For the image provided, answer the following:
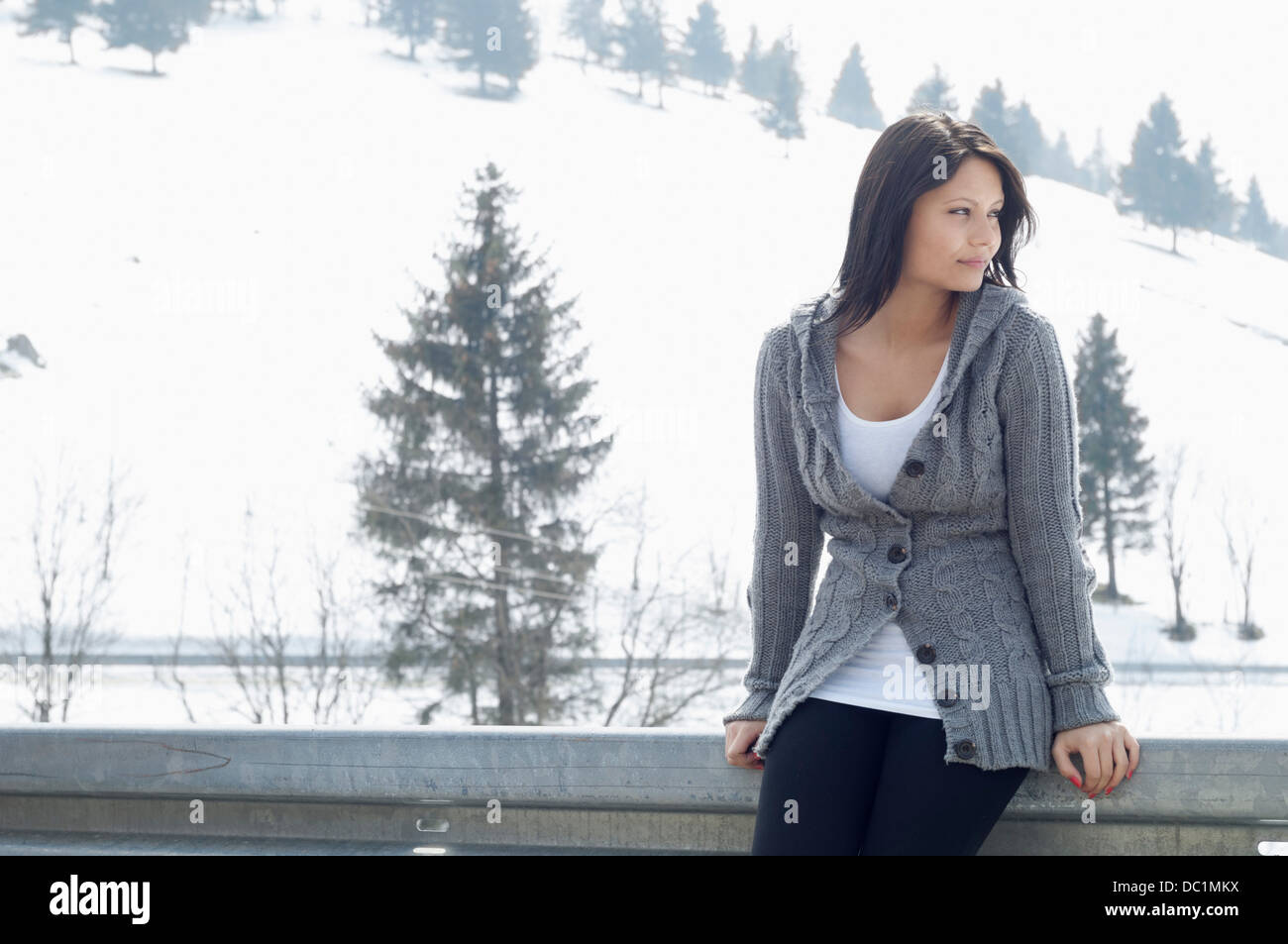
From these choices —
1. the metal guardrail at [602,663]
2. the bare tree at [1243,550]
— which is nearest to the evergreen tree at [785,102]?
the bare tree at [1243,550]

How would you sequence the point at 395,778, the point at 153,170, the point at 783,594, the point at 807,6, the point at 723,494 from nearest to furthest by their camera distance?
the point at 395,778
the point at 783,594
the point at 723,494
the point at 153,170
the point at 807,6

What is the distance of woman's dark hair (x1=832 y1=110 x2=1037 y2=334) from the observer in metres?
2.07

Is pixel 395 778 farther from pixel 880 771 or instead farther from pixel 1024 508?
pixel 1024 508

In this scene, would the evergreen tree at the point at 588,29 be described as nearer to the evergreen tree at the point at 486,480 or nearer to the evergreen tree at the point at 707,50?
the evergreen tree at the point at 707,50

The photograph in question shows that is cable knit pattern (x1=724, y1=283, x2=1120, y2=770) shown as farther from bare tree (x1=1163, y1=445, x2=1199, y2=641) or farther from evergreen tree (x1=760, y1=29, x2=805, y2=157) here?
evergreen tree (x1=760, y1=29, x2=805, y2=157)

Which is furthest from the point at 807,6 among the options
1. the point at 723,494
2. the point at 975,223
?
the point at 975,223

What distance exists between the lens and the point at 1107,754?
1829 mm

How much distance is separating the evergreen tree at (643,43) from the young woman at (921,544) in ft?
193

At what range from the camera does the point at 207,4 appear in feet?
188

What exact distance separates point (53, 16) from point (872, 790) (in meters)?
59.5

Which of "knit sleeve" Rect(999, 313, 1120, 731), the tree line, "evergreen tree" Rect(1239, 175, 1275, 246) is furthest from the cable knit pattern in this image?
"evergreen tree" Rect(1239, 175, 1275, 246)

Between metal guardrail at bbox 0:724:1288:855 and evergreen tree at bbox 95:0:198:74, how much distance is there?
187 feet

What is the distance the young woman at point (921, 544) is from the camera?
1.88 metres
